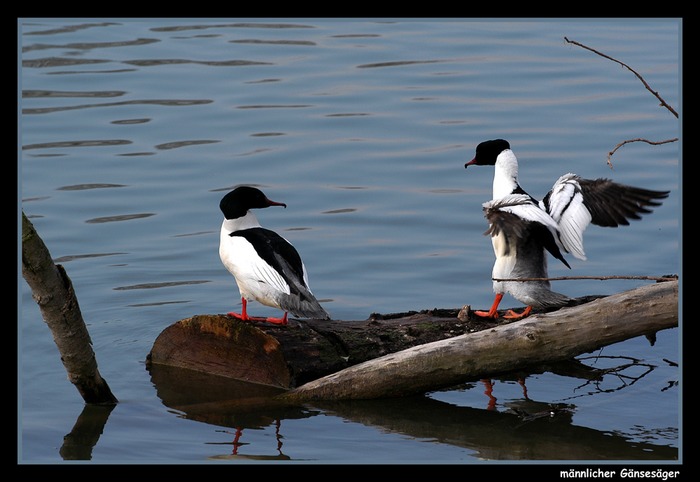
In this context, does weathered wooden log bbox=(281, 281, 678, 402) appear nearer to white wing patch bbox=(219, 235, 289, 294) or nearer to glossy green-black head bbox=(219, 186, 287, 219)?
white wing patch bbox=(219, 235, 289, 294)

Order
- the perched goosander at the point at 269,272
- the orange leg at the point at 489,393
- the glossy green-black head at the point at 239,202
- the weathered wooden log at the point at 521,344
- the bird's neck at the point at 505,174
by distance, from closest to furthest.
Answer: the weathered wooden log at the point at 521,344 < the perched goosander at the point at 269,272 < the orange leg at the point at 489,393 < the glossy green-black head at the point at 239,202 < the bird's neck at the point at 505,174

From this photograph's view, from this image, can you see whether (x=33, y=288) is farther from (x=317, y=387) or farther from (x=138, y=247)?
(x=138, y=247)

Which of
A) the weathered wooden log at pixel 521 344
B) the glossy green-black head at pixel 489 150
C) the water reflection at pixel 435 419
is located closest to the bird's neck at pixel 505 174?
the glossy green-black head at pixel 489 150

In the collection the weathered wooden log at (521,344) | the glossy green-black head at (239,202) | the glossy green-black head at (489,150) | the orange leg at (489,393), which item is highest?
the glossy green-black head at (489,150)

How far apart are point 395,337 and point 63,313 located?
7.17 feet

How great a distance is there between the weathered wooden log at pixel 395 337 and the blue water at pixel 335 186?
0.32 meters

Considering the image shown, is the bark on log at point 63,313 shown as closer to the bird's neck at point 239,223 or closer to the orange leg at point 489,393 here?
the bird's neck at point 239,223

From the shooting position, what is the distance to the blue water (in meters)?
7.23

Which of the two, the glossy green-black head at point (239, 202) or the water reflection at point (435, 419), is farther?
the glossy green-black head at point (239, 202)

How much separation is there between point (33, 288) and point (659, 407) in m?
4.23

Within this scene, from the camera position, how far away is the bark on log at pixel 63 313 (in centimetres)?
639

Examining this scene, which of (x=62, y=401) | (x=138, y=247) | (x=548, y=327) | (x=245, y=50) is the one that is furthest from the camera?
(x=245, y=50)

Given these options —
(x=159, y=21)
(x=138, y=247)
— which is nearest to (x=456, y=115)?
(x=138, y=247)

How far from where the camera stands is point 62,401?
7.80 meters
